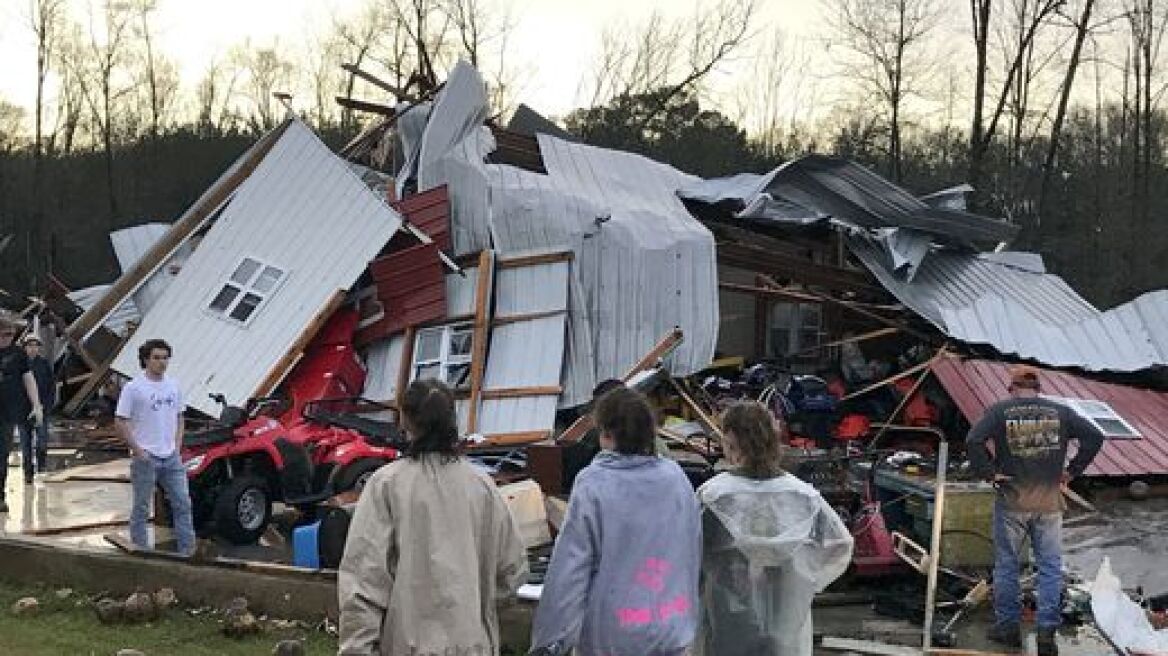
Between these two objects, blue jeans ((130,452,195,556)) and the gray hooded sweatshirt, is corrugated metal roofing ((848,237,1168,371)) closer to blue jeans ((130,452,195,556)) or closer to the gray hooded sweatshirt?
blue jeans ((130,452,195,556))

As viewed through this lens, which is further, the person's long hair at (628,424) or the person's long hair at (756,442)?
the person's long hair at (756,442)

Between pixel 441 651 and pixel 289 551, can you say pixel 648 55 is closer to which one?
pixel 289 551

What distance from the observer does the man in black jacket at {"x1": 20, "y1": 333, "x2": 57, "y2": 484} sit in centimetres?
1304

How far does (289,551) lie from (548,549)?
7.74 feet

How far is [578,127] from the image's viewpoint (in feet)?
134

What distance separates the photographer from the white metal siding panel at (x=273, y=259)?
50.7 feet

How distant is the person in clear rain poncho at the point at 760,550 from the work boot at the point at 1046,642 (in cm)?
358

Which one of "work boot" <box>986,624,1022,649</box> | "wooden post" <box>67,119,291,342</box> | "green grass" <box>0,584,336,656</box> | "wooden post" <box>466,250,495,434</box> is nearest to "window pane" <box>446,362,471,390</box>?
"wooden post" <box>466,250,495,434</box>

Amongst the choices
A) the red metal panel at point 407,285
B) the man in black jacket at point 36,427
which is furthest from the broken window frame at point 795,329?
the man in black jacket at point 36,427

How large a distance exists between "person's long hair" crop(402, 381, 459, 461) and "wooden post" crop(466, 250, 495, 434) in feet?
34.1

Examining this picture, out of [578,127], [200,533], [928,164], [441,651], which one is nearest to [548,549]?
[200,533]

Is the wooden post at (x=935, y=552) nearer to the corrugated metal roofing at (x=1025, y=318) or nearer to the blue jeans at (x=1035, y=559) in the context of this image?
the blue jeans at (x=1035, y=559)

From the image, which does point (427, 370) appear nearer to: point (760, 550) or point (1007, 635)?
point (1007, 635)

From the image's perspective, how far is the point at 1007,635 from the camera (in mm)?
7660
